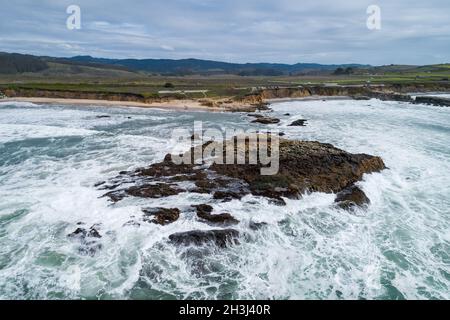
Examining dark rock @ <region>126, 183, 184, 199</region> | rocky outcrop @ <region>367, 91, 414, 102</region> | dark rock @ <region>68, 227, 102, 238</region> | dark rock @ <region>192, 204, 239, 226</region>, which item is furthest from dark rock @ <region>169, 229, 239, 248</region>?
rocky outcrop @ <region>367, 91, 414, 102</region>

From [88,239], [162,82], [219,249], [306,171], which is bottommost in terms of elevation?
[219,249]

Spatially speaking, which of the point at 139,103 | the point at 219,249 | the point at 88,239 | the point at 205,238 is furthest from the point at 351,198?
the point at 139,103

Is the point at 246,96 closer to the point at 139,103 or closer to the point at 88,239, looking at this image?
the point at 139,103

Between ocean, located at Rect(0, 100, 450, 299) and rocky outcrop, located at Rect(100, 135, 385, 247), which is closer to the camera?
ocean, located at Rect(0, 100, 450, 299)

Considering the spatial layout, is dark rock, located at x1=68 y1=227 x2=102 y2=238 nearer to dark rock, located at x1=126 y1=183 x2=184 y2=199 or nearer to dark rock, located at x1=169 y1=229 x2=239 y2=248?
dark rock, located at x1=169 y1=229 x2=239 y2=248

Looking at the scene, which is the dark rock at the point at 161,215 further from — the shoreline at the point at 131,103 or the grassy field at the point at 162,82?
the grassy field at the point at 162,82

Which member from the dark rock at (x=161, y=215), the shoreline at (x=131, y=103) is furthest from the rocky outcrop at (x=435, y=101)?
the dark rock at (x=161, y=215)
